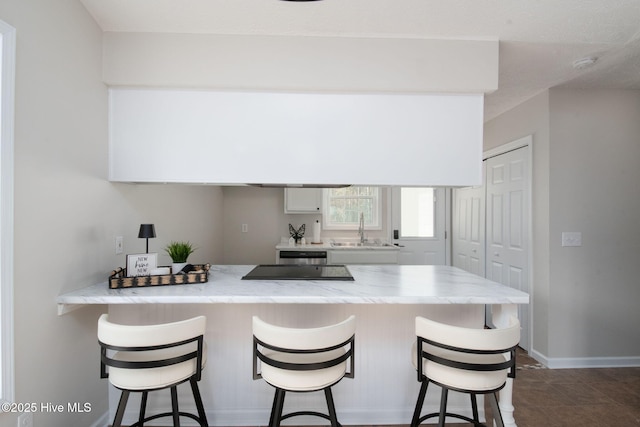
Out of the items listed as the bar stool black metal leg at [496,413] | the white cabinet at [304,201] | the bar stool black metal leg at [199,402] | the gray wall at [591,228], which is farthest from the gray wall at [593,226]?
the bar stool black metal leg at [199,402]

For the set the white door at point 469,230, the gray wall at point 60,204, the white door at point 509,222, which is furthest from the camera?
the white door at point 469,230

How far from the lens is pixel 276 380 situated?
55.2 inches

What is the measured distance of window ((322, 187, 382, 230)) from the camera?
462cm

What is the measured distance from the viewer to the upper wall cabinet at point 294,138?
6.70ft

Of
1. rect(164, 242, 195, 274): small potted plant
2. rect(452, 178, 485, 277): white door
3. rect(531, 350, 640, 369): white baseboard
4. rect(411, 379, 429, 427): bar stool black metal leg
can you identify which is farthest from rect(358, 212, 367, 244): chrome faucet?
rect(411, 379, 429, 427): bar stool black metal leg

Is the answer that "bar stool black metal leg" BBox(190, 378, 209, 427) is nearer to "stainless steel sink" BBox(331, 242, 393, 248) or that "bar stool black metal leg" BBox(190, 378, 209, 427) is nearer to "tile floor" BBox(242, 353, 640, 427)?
"tile floor" BBox(242, 353, 640, 427)

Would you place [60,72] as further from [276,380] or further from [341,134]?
[276,380]

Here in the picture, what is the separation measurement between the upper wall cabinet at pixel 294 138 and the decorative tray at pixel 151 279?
1.98 feet

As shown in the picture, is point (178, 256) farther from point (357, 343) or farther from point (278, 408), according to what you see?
point (357, 343)

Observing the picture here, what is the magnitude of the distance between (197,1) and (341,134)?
108 centimetres

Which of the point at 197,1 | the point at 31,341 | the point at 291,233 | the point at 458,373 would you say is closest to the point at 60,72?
the point at 197,1

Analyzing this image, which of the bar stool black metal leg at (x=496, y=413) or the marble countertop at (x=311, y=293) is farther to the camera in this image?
the marble countertop at (x=311, y=293)

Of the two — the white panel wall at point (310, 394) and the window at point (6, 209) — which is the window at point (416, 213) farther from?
the window at point (6, 209)

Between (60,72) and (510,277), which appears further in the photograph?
(510,277)
